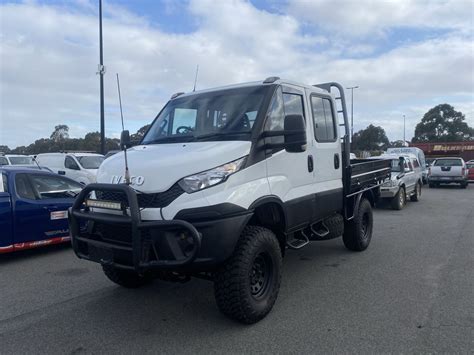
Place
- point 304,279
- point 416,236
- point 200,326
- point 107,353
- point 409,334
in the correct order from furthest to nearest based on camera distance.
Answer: point 416,236
point 304,279
point 200,326
point 409,334
point 107,353

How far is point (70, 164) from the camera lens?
15094mm

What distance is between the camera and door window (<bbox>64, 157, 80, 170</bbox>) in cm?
1487

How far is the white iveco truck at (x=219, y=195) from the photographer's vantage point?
140 inches

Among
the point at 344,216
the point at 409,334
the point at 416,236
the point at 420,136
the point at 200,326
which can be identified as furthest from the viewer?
the point at 420,136

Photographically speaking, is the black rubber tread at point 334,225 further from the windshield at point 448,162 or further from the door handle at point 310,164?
the windshield at point 448,162

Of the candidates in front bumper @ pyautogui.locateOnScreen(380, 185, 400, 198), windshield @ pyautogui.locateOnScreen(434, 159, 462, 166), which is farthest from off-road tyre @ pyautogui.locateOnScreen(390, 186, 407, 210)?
windshield @ pyautogui.locateOnScreen(434, 159, 462, 166)

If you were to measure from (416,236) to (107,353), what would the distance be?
6.93 metres

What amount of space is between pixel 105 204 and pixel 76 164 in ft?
39.2

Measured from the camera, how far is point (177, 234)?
3533mm

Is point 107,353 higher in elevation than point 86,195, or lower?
lower

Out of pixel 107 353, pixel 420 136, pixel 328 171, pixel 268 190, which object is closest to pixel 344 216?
pixel 328 171

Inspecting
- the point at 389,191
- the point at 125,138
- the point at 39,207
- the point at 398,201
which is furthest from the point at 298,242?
the point at 398,201

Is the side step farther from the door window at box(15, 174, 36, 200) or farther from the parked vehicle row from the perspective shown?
the parked vehicle row

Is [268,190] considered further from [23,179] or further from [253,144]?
[23,179]
